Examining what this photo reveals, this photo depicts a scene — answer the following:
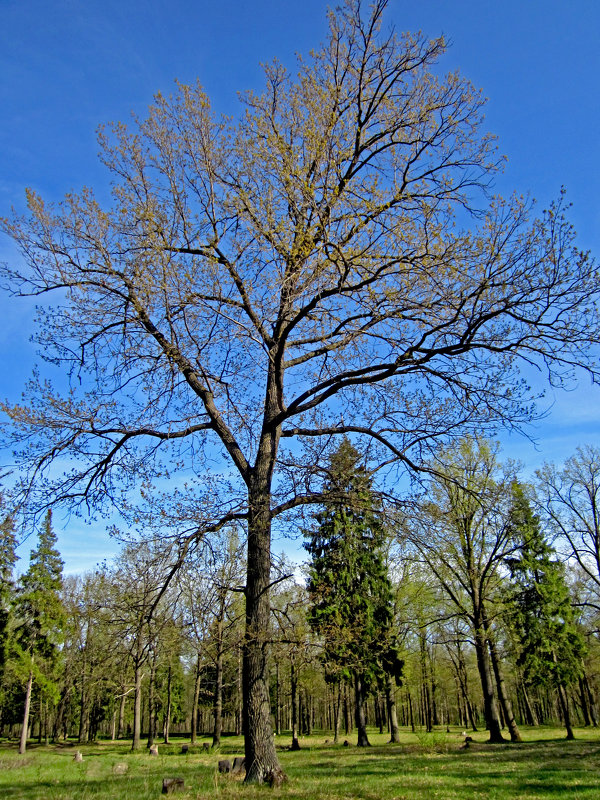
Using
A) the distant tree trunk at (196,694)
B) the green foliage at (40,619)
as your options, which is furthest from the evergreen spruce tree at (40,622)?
the distant tree trunk at (196,694)

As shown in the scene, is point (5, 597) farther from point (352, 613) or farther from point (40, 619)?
point (352, 613)

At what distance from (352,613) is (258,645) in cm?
876

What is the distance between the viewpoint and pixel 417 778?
10273 mm

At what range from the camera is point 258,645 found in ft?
24.5

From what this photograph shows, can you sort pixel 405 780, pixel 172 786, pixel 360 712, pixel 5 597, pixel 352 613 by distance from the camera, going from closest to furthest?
1. pixel 172 786
2. pixel 405 780
3. pixel 352 613
4. pixel 360 712
5. pixel 5 597

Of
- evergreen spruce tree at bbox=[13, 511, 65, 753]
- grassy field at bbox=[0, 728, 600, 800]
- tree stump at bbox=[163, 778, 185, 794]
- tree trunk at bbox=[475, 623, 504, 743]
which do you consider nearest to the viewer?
grassy field at bbox=[0, 728, 600, 800]

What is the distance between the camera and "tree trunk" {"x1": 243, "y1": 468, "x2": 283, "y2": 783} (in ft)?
23.6

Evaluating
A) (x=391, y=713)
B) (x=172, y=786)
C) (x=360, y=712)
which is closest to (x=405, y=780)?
(x=172, y=786)

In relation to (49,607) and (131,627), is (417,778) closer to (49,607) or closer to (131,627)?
(131,627)

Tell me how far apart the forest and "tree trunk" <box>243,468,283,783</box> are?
261 mm

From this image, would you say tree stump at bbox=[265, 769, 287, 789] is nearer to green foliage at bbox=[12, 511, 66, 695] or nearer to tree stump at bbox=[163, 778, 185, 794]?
tree stump at bbox=[163, 778, 185, 794]

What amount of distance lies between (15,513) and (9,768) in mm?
16978

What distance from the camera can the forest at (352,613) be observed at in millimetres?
7719

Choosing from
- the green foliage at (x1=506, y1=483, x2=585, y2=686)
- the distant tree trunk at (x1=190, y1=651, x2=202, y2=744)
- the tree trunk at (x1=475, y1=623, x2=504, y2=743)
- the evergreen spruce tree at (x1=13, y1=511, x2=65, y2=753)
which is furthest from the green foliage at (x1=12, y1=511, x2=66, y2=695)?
the green foliage at (x1=506, y1=483, x2=585, y2=686)
